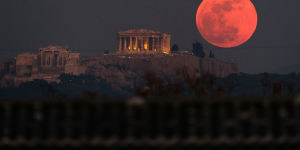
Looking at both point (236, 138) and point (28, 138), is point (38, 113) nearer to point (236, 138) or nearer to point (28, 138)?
point (28, 138)

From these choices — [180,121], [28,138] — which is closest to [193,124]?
[180,121]

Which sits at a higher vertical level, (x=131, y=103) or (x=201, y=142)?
(x=131, y=103)

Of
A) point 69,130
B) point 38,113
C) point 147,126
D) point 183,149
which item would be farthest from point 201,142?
point 38,113

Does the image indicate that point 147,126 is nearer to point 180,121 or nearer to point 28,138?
point 180,121

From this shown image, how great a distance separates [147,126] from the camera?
19.8 metres

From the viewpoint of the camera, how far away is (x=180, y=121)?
20.0 m

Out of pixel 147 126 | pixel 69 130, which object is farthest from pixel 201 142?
pixel 69 130

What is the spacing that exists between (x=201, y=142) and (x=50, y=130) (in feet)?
19.9

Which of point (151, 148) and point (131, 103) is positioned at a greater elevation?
point (131, 103)

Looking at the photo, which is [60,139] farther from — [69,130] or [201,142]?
[201,142]

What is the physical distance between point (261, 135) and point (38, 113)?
8732 millimetres

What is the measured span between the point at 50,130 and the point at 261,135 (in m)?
8.37

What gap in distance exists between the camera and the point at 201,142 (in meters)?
19.7

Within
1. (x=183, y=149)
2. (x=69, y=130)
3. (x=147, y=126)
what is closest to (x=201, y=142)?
A: (x=183, y=149)
